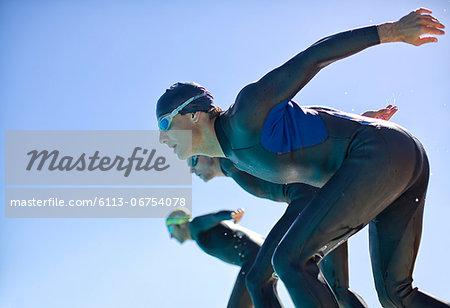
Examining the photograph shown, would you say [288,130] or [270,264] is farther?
[270,264]

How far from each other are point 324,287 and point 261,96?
113cm

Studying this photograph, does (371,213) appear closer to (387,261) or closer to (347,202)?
(347,202)

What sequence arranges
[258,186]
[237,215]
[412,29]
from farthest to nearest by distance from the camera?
[237,215] → [258,186] → [412,29]

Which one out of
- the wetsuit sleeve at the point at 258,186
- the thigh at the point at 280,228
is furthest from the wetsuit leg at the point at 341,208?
the wetsuit sleeve at the point at 258,186

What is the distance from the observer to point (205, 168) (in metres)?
5.91

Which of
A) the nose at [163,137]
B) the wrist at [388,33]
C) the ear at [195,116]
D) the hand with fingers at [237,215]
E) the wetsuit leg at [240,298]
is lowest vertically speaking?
the wetsuit leg at [240,298]

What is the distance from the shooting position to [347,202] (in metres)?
2.89

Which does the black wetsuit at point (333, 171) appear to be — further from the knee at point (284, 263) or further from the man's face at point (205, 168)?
the man's face at point (205, 168)

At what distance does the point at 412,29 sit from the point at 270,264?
68.2 inches

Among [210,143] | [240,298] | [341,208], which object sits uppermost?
[210,143]

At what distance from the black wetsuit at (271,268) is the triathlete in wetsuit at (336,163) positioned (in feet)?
1.70

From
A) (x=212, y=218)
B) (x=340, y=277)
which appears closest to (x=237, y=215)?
(x=212, y=218)

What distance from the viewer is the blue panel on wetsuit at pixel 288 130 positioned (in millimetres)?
3197

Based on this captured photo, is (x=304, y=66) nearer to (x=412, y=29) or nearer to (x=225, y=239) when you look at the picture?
(x=412, y=29)
